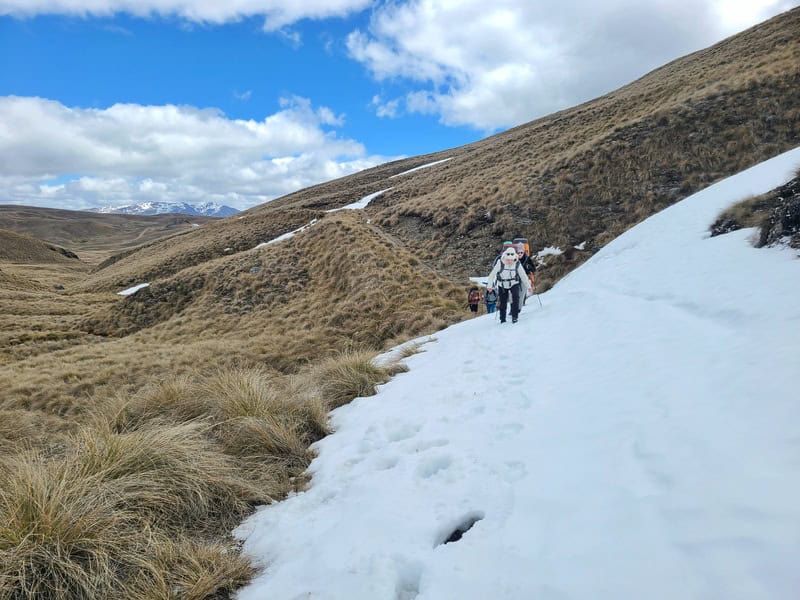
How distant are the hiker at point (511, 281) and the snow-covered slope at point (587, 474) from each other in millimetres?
2920

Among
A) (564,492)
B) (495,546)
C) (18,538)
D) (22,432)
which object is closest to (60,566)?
(18,538)

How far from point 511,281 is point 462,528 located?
Answer: 706 cm

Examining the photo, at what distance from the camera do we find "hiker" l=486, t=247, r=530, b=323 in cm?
954

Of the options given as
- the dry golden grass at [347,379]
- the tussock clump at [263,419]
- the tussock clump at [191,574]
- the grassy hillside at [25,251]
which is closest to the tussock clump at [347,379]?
the dry golden grass at [347,379]

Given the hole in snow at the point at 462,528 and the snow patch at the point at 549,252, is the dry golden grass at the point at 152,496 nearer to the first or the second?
the hole in snow at the point at 462,528

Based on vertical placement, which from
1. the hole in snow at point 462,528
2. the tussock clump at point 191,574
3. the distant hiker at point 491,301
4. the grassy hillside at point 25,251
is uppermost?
the grassy hillside at point 25,251

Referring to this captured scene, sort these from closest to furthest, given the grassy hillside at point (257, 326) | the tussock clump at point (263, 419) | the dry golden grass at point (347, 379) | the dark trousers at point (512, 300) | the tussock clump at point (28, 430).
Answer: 1. the grassy hillside at point (257, 326)
2. the tussock clump at point (263, 419)
3. the tussock clump at point (28, 430)
4. the dry golden grass at point (347, 379)
5. the dark trousers at point (512, 300)

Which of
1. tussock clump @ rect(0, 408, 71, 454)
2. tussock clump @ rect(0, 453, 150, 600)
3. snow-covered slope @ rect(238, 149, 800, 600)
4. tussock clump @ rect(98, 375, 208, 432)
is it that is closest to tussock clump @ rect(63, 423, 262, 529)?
tussock clump @ rect(0, 453, 150, 600)

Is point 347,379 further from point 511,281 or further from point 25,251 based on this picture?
point 25,251

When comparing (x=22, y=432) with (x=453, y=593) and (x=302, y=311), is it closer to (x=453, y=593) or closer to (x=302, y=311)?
(x=453, y=593)

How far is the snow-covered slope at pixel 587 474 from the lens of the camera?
2311 mm

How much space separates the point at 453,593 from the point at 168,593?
182 centimetres

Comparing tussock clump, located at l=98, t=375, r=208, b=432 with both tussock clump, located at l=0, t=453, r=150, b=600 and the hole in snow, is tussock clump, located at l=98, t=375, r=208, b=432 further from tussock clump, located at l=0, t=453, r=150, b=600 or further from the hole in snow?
the hole in snow

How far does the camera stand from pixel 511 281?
962 centimetres
